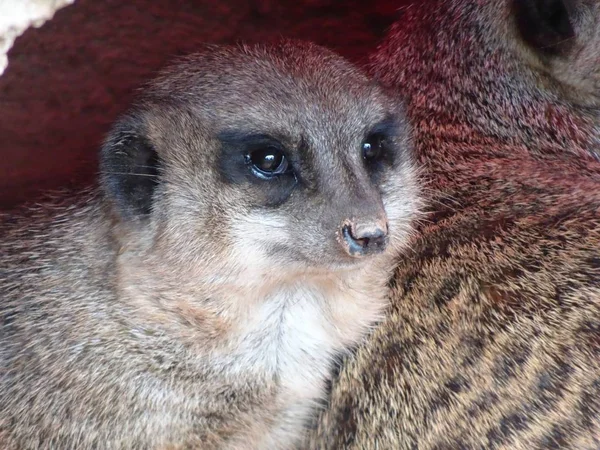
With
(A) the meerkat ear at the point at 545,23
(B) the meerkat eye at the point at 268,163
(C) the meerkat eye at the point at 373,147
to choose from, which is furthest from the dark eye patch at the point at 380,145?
(A) the meerkat ear at the point at 545,23

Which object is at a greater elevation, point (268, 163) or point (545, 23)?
point (545, 23)

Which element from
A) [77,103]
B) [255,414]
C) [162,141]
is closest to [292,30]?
[77,103]

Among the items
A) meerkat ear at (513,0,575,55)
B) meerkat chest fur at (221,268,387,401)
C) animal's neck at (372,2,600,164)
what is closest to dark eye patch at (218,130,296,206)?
meerkat chest fur at (221,268,387,401)

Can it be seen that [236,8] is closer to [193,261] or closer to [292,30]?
[292,30]

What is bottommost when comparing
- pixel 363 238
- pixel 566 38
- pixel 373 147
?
pixel 363 238

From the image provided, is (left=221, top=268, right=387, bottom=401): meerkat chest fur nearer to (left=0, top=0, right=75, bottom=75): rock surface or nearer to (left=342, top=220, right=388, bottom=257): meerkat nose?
(left=342, top=220, right=388, bottom=257): meerkat nose

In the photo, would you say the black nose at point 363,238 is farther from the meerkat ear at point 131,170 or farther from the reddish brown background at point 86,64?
the reddish brown background at point 86,64

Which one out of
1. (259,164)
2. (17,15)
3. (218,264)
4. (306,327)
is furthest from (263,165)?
(17,15)

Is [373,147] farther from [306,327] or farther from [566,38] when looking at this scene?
[566,38]
